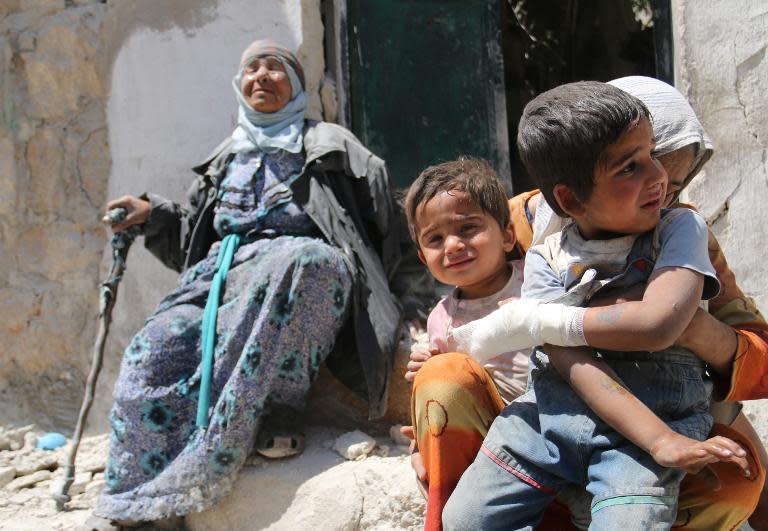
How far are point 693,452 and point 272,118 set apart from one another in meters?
2.37

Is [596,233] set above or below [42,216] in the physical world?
above

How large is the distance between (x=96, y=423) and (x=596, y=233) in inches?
108

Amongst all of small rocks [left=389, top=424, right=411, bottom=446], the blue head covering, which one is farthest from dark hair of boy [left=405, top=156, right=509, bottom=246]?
the blue head covering

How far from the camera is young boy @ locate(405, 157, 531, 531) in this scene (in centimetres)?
205

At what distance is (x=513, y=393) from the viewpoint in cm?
221

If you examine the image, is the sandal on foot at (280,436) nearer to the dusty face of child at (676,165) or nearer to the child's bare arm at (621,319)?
the child's bare arm at (621,319)

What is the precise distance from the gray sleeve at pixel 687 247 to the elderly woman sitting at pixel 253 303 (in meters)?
1.41

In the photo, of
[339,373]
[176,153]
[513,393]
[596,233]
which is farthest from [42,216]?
[596,233]

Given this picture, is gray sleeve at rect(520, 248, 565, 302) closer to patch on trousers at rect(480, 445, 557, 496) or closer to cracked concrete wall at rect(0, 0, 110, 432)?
patch on trousers at rect(480, 445, 557, 496)

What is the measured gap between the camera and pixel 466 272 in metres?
2.29

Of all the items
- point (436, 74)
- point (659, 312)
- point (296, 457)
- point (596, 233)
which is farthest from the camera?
point (436, 74)

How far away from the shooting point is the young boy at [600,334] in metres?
1.68

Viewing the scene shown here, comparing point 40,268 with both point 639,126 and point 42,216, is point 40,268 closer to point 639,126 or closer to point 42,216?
point 42,216

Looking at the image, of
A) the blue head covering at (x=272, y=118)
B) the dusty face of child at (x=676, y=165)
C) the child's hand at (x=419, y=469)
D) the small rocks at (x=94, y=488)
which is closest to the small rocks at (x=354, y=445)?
the child's hand at (x=419, y=469)
